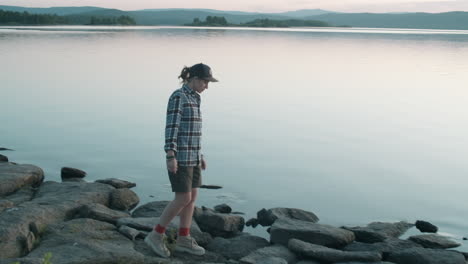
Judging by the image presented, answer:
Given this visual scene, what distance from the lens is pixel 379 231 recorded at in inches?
332

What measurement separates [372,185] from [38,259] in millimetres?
6779

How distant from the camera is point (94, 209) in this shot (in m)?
7.98

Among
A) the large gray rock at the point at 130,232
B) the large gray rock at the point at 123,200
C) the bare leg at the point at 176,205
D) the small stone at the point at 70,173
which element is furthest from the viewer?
the small stone at the point at 70,173

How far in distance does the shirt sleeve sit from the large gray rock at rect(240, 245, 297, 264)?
1.63 meters

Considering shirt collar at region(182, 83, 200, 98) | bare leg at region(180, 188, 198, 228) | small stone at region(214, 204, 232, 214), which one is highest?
shirt collar at region(182, 83, 200, 98)

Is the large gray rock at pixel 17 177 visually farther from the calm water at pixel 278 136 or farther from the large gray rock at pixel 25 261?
the large gray rock at pixel 25 261

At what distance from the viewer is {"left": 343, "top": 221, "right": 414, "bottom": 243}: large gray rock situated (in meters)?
8.14

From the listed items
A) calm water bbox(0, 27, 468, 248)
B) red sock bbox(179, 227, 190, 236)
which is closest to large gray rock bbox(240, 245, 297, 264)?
red sock bbox(179, 227, 190, 236)

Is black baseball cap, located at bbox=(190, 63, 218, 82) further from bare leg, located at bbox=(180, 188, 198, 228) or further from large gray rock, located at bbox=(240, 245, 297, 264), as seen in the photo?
large gray rock, located at bbox=(240, 245, 297, 264)

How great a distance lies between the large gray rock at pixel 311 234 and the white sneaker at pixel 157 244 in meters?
1.71

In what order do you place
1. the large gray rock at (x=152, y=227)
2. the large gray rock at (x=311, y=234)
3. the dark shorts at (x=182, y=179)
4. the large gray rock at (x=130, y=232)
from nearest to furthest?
the dark shorts at (x=182, y=179)
the large gray rock at (x=130, y=232)
the large gray rock at (x=152, y=227)
the large gray rock at (x=311, y=234)

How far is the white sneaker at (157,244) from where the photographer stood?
6691 millimetres

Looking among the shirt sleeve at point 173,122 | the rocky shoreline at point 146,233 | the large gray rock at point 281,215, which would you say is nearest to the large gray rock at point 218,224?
the rocky shoreline at point 146,233

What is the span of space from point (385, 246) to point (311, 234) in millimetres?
970
